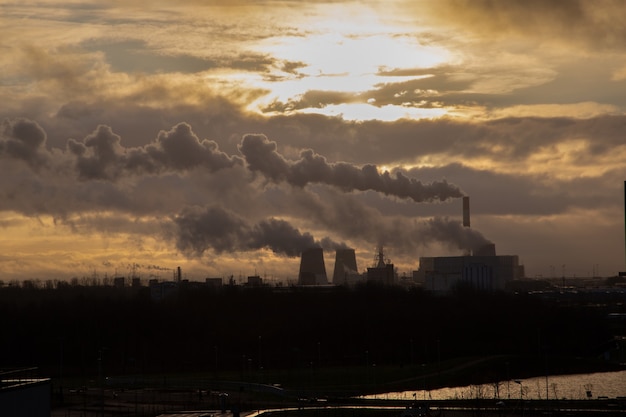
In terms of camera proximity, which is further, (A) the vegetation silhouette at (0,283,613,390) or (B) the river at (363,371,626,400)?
(A) the vegetation silhouette at (0,283,613,390)

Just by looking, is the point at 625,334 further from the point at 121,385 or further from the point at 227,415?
the point at 227,415

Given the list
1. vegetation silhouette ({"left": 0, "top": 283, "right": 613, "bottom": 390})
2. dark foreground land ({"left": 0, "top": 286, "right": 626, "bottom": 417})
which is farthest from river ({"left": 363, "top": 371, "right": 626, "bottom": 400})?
vegetation silhouette ({"left": 0, "top": 283, "right": 613, "bottom": 390})

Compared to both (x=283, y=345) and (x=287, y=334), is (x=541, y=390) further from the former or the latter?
(x=287, y=334)

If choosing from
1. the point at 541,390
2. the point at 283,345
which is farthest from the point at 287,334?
the point at 541,390

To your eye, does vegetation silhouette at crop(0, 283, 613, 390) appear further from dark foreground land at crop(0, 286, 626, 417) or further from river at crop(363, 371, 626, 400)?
river at crop(363, 371, 626, 400)

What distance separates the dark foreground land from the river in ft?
9.11

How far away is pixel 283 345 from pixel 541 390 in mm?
39464

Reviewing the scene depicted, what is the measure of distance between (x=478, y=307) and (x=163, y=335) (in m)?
41.0

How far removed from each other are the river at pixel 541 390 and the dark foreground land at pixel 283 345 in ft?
9.11

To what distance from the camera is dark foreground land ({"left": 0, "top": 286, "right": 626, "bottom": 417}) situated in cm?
8238

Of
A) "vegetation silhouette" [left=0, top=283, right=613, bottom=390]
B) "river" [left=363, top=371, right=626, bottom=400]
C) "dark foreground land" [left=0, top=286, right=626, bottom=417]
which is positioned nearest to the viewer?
"river" [left=363, top=371, right=626, bottom=400]

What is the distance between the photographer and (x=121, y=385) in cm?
8669

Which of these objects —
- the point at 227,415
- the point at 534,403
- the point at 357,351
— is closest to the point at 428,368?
the point at 357,351

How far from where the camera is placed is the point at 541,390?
80312 millimetres
